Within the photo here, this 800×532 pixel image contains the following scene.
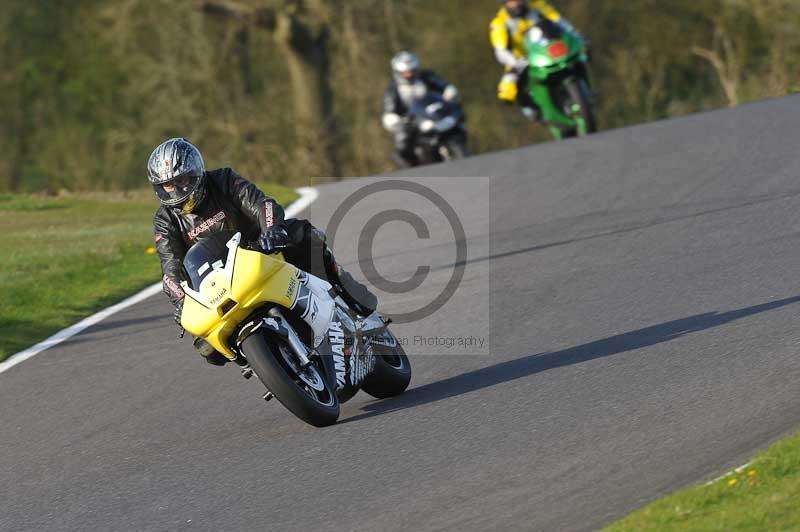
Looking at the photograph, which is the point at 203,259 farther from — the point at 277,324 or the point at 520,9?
the point at 520,9

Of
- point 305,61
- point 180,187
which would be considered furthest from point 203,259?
point 305,61

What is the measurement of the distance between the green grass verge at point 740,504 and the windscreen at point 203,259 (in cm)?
245

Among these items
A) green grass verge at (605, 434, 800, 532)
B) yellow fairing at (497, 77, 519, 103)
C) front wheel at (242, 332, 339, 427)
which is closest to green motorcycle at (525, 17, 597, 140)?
→ yellow fairing at (497, 77, 519, 103)

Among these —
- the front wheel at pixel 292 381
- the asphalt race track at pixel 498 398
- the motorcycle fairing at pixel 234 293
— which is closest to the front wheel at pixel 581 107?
the asphalt race track at pixel 498 398

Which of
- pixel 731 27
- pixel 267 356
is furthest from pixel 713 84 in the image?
pixel 267 356

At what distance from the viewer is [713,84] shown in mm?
27625

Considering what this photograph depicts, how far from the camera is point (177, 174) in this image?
22.6ft

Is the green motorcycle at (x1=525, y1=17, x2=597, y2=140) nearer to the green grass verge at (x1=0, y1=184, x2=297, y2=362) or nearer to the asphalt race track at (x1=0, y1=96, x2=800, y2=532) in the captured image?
the green grass verge at (x1=0, y1=184, x2=297, y2=362)

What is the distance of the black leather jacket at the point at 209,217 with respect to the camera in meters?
7.11

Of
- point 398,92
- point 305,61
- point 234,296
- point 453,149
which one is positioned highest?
point 234,296

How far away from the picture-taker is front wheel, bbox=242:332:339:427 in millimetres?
6418

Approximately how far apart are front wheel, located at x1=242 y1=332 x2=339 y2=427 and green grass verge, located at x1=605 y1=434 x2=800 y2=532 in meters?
1.96

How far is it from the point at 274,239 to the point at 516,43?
10.8 m

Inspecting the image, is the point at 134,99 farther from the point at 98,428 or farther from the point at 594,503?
the point at 594,503
